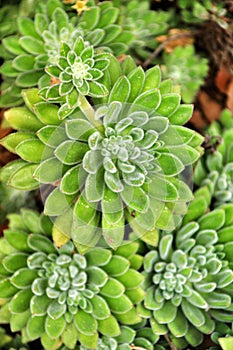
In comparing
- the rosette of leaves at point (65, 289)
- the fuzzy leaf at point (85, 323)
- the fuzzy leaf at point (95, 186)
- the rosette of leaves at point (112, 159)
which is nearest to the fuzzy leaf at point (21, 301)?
the rosette of leaves at point (65, 289)

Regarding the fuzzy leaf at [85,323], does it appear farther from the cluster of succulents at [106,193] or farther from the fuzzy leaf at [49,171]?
the fuzzy leaf at [49,171]

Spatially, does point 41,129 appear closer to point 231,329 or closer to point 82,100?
point 82,100

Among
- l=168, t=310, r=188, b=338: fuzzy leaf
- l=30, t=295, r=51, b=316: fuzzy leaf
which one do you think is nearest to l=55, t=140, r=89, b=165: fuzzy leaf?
l=30, t=295, r=51, b=316: fuzzy leaf

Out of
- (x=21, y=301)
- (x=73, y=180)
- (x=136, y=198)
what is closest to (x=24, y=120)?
(x=73, y=180)

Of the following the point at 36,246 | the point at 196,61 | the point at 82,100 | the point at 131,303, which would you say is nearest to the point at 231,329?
the point at 131,303

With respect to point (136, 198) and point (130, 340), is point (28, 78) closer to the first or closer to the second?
point (136, 198)

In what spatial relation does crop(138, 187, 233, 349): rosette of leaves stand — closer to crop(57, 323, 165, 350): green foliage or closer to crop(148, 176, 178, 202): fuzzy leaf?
crop(57, 323, 165, 350): green foliage

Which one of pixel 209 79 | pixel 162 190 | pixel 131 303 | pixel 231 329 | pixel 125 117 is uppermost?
pixel 125 117
